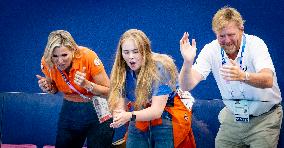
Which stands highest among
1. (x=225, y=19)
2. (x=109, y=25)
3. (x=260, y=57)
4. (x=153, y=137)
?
(x=109, y=25)

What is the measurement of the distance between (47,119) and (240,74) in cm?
186

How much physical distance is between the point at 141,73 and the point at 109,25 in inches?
80.4

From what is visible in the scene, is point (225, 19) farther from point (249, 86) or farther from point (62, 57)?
point (62, 57)

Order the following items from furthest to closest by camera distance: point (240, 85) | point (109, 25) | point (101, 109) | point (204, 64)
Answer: point (109, 25), point (101, 109), point (204, 64), point (240, 85)

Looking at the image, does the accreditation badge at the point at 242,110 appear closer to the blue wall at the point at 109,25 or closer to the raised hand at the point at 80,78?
the raised hand at the point at 80,78

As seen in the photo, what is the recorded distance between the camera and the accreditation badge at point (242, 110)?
2902 millimetres

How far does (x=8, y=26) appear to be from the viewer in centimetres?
507

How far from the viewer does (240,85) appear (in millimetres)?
2971

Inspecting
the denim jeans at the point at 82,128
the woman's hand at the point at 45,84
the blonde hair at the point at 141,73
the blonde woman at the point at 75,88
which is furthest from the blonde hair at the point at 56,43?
the blonde hair at the point at 141,73

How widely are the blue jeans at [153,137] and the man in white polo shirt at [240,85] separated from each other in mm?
333

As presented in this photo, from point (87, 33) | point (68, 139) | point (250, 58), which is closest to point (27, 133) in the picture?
point (68, 139)

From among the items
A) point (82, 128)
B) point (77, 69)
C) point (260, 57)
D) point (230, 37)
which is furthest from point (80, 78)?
point (260, 57)

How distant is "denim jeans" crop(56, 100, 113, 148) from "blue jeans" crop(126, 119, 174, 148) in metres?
0.47

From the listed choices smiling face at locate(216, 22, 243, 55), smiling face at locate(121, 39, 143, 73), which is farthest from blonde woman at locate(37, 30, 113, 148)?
smiling face at locate(216, 22, 243, 55)
